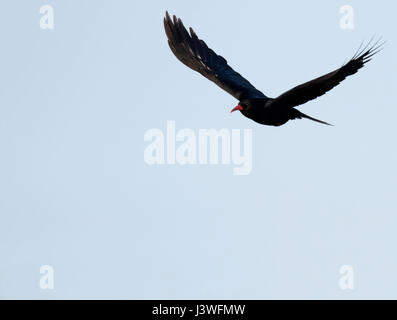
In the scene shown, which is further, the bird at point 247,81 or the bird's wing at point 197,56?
the bird's wing at point 197,56

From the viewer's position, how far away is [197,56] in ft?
64.6

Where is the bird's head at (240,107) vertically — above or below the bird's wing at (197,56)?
below

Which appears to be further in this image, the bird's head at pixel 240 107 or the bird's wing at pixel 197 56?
the bird's wing at pixel 197 56

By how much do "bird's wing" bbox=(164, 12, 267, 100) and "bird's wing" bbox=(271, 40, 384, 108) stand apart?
3150mm

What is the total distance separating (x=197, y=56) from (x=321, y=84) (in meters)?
5.05

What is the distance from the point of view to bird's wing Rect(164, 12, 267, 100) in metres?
19.4

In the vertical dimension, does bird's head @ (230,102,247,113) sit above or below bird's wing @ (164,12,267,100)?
below

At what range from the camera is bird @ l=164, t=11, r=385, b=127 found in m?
15.2

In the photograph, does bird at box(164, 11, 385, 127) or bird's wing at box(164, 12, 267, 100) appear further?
bird's wing at box(164, 12, 267, 100)

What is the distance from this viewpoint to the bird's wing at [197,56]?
19.4 m

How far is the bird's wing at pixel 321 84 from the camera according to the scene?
15.0 metres
